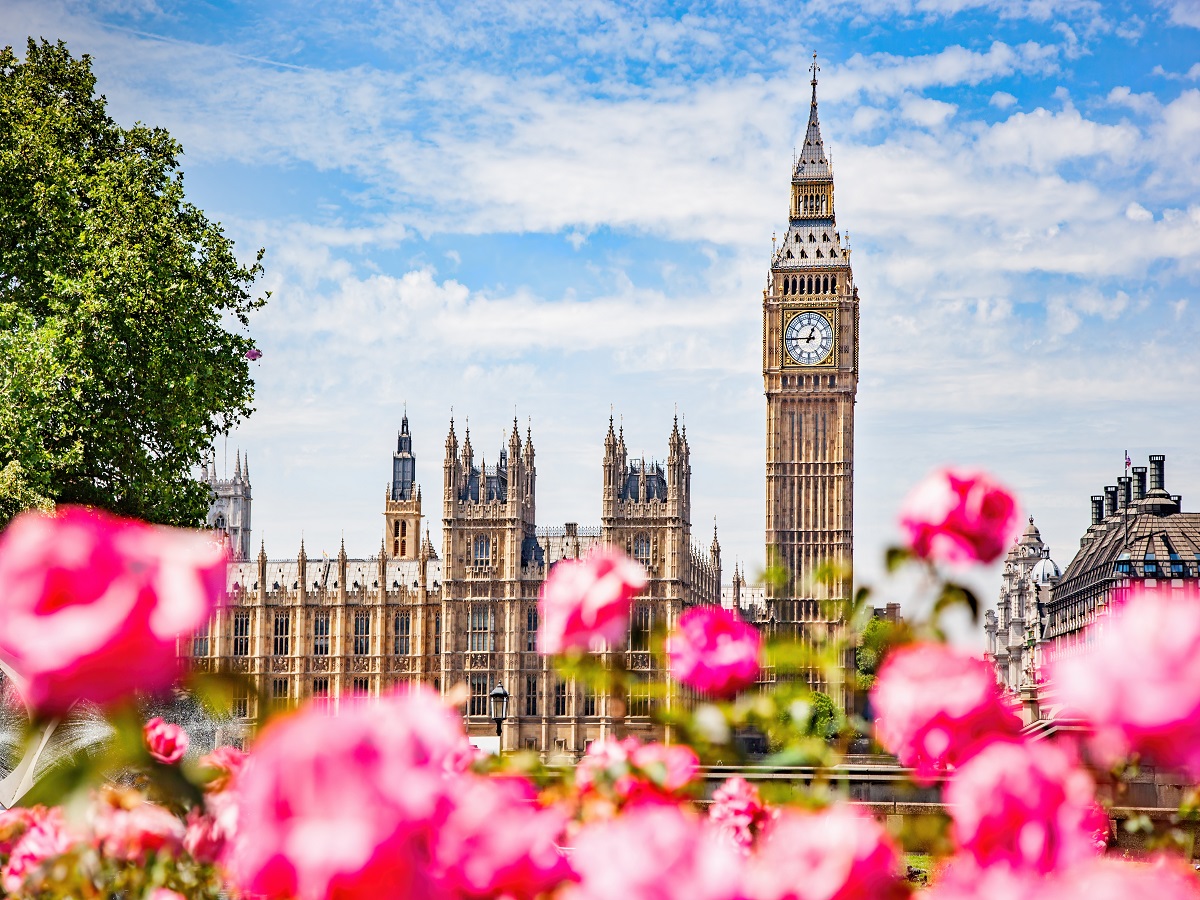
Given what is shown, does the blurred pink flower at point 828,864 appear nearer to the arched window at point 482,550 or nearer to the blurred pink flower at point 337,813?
the blurred pink flower at point 337,813

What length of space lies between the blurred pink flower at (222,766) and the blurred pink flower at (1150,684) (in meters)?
2.01

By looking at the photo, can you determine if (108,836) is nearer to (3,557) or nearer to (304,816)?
(3,557)

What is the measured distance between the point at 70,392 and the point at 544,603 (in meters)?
21.6

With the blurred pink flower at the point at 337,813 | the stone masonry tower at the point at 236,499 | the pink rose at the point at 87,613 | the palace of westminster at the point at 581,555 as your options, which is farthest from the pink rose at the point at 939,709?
the stone masonry tower at the point at 236,499

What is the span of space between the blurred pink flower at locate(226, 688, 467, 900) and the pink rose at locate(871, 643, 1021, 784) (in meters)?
1.27

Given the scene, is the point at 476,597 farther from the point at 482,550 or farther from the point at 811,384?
the point at 811,384

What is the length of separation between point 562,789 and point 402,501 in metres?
93.2

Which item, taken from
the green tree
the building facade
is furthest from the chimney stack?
the green tree

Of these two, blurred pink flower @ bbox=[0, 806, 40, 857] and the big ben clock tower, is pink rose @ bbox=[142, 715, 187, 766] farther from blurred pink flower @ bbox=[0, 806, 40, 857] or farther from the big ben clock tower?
the big ben clock tower

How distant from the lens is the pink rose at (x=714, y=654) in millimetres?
3887

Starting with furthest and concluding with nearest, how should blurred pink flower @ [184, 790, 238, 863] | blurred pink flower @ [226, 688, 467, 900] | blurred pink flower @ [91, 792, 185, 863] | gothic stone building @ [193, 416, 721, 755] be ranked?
gothic stone building @ [193, 416, 721, 755] → blurred pink flower @ [91, 792, 185, 863] → blurred pink flower @ [184, 790, 238, 863] → blurred pink flower @ [226, 688, 467, 900]

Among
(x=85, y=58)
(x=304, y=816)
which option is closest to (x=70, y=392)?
(x=85, y=58)

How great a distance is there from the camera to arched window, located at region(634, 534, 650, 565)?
68037mm

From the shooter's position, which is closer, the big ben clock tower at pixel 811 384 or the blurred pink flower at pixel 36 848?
the blurred pink flower at pixel 36 848
